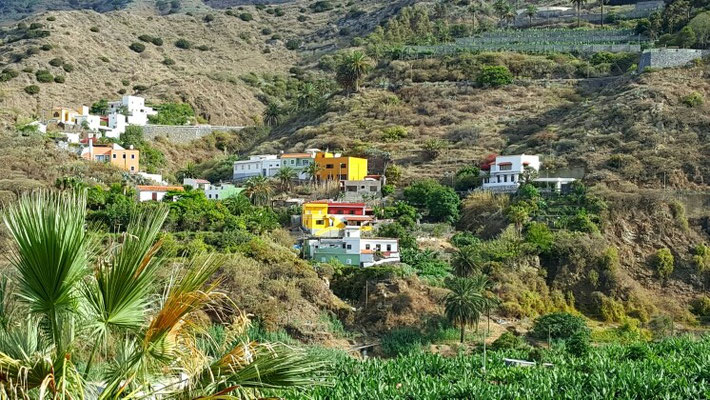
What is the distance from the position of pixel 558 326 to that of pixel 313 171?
24.6 m

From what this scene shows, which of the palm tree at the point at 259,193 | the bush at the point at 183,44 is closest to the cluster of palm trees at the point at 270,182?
the palm tree at the point at 259,193

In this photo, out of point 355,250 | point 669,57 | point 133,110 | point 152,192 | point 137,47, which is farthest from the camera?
point 137,47

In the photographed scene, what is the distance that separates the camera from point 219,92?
91.6 m

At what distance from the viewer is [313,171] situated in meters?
55.2

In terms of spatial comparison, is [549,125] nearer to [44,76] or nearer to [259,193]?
[259,193]

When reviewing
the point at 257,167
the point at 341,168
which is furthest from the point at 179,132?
the point at 341,168

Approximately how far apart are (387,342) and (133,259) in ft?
95.5

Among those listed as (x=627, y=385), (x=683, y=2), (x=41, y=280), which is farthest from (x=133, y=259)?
(x=683, y=2)

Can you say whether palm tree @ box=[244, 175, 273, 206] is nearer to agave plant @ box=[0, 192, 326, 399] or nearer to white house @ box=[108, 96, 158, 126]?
white house @ box=[108, 96, 158, 126]

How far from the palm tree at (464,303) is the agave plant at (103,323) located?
1102 inches

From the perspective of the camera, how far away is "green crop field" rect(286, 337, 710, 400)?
56.6 feet

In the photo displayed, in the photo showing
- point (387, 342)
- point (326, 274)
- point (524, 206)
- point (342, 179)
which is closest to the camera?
point (387, 342)

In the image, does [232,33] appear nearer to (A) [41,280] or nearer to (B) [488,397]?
(B) [488,397]

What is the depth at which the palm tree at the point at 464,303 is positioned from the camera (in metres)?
33.6
